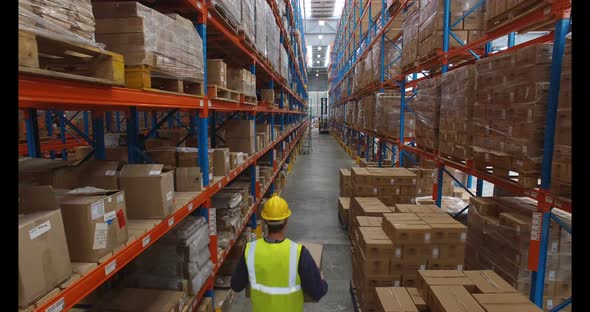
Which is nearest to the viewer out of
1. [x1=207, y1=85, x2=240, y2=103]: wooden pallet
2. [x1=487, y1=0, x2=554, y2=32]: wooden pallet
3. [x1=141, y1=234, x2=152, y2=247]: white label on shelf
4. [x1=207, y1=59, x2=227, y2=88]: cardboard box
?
[x1=141, y1=234, x2=152, y2=247]: white label on shelf

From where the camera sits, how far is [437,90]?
5402 mm

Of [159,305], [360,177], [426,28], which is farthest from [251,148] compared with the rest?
[426,28]

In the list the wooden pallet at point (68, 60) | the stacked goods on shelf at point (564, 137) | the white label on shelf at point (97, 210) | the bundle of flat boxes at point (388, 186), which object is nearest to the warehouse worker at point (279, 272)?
the white label on shelf at point (97, 210)

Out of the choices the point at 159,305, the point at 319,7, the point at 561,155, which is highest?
the point at 319,7

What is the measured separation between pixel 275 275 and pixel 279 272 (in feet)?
0.13

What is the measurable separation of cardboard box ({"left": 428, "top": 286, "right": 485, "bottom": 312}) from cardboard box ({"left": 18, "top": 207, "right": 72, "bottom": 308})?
258 cm

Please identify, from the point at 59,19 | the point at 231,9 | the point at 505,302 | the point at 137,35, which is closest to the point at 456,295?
the point at 505,302

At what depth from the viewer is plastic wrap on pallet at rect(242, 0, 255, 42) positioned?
13.6 feet

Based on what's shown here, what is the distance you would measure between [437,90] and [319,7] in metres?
23.0

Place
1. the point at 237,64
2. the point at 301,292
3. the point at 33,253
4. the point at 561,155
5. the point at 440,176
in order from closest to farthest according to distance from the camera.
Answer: the point at 33,253
the point at 301,292
the point at 561,155
the point at 440,176
the point at 237,64

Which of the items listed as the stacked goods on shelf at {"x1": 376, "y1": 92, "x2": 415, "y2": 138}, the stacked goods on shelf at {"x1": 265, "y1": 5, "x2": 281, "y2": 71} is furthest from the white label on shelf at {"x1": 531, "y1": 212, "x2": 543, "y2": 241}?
the stacked goods on shelf at {"x1": 376, "y1": 92, "x2": 415, "y2": 138}

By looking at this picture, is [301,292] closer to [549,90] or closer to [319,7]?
[549,90]

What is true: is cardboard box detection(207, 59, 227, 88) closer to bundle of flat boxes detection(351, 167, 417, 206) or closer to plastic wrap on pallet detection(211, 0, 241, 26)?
plastic wrap on pallet detection(211, 0, 241, 26)

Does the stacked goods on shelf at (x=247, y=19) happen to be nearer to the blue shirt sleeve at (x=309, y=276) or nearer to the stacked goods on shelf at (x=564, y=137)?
the blue shirt sleeve at (x=309, y=276)
